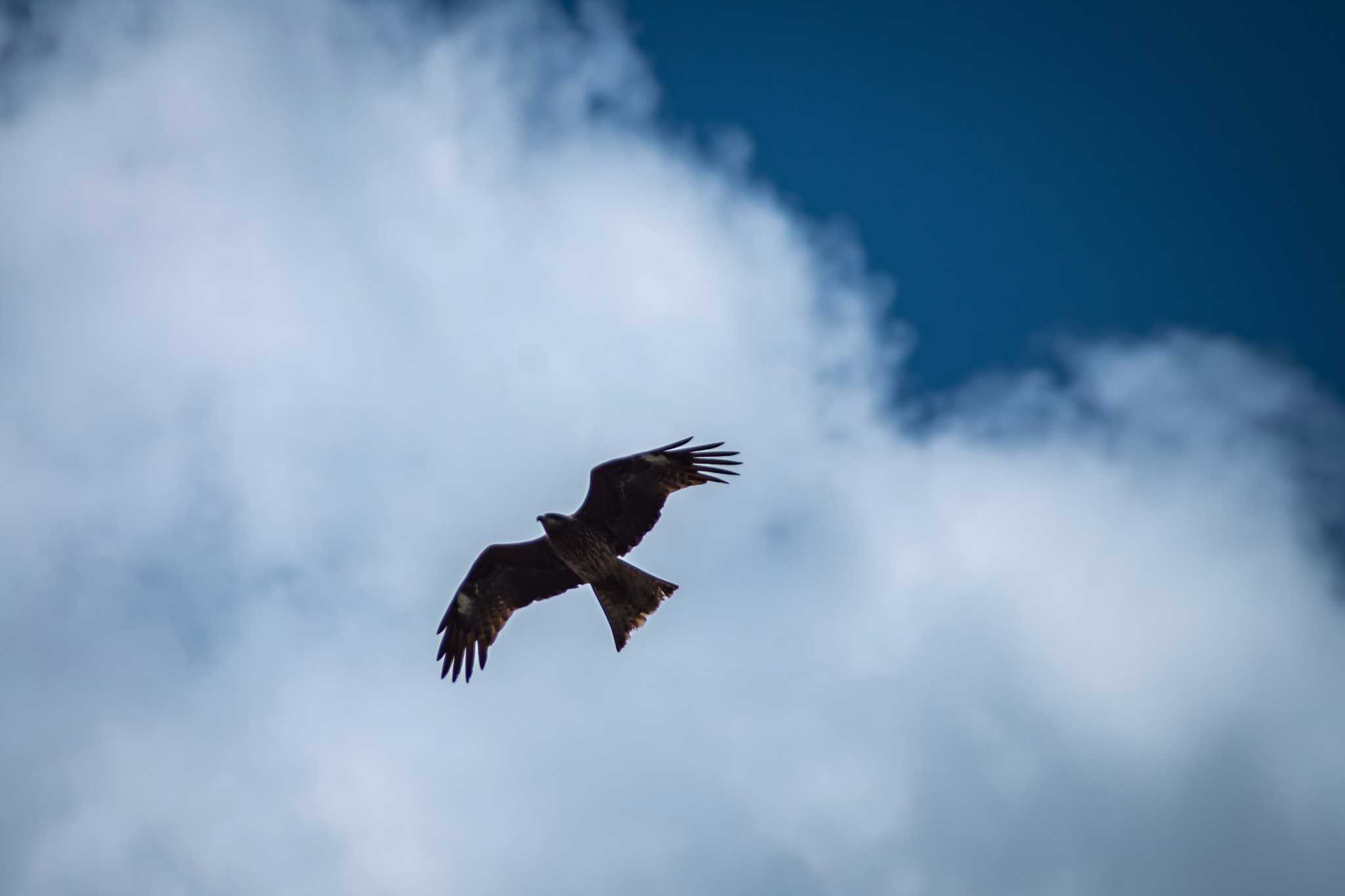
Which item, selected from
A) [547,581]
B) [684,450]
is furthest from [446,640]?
[684,450]

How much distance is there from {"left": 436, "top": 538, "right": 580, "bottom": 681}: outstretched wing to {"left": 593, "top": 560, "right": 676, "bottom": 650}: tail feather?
3.62 ft

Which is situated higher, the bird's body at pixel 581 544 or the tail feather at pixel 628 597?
the bird's body at pixel 581 544

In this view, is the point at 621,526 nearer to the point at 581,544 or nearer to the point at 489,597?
the point at 581,544

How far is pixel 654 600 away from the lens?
43.7 ft

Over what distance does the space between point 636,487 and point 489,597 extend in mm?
3018

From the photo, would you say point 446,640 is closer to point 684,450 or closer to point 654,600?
point 654,600

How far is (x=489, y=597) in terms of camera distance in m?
14.6

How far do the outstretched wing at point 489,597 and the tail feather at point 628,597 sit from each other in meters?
1.10

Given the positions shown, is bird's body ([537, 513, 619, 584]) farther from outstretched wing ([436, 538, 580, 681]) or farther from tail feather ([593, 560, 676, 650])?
outstretched wing ([436, 538, 580, 681])

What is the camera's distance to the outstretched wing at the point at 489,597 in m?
14.4

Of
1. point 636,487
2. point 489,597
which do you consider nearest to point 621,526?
point 636,487

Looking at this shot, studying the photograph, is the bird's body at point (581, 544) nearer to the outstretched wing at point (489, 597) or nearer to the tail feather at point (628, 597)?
the tail feather at point (628, 597)

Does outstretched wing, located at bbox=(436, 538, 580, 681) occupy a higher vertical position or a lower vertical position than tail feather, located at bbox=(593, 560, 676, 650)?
higher

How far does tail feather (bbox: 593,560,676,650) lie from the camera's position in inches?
518
